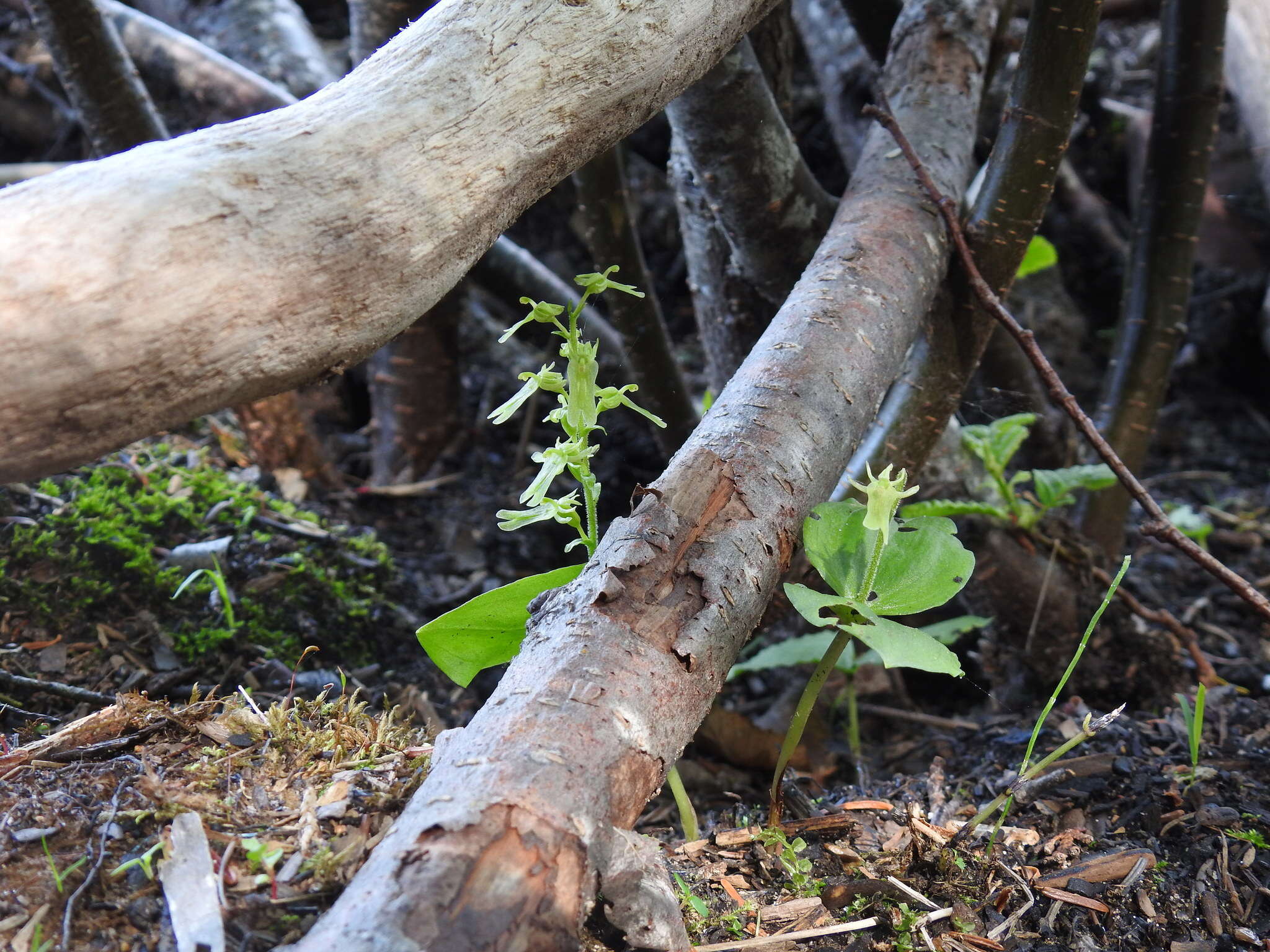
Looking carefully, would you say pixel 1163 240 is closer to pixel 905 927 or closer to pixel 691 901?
pixel 905 927

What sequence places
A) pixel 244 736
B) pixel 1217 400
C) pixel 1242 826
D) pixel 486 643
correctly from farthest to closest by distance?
pixel 1217 400
pixel 1242 826
pixel 486 643
pixel 244 736

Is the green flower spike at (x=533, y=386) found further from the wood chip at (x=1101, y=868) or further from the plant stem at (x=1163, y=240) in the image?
the plant stem at (x=1163, y=240)

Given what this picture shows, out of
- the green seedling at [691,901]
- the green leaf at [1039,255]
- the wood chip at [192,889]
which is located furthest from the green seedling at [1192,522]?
the wood chip at [192,889]

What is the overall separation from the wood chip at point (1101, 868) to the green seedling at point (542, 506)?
0.93 metres

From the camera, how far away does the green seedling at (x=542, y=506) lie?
1.33m

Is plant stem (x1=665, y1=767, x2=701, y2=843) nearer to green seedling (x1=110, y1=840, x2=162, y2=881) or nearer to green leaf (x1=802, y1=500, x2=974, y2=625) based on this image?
green leaf (x1=802, y1=500, x2=974, y2=625)

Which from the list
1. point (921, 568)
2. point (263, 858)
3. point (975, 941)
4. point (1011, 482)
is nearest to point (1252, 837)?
point (975, 941)

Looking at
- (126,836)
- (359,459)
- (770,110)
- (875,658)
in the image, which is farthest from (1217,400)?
(126,836)

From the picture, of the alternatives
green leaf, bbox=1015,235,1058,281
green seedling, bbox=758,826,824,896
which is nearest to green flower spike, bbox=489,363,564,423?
green seedling, bbox=758,826,824,896

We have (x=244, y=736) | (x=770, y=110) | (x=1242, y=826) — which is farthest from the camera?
(x=770, y=110)

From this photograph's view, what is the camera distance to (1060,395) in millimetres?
1840

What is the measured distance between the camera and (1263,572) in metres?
3.23

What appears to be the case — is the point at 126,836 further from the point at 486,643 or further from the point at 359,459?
the point at 359,459

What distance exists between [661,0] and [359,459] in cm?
247
